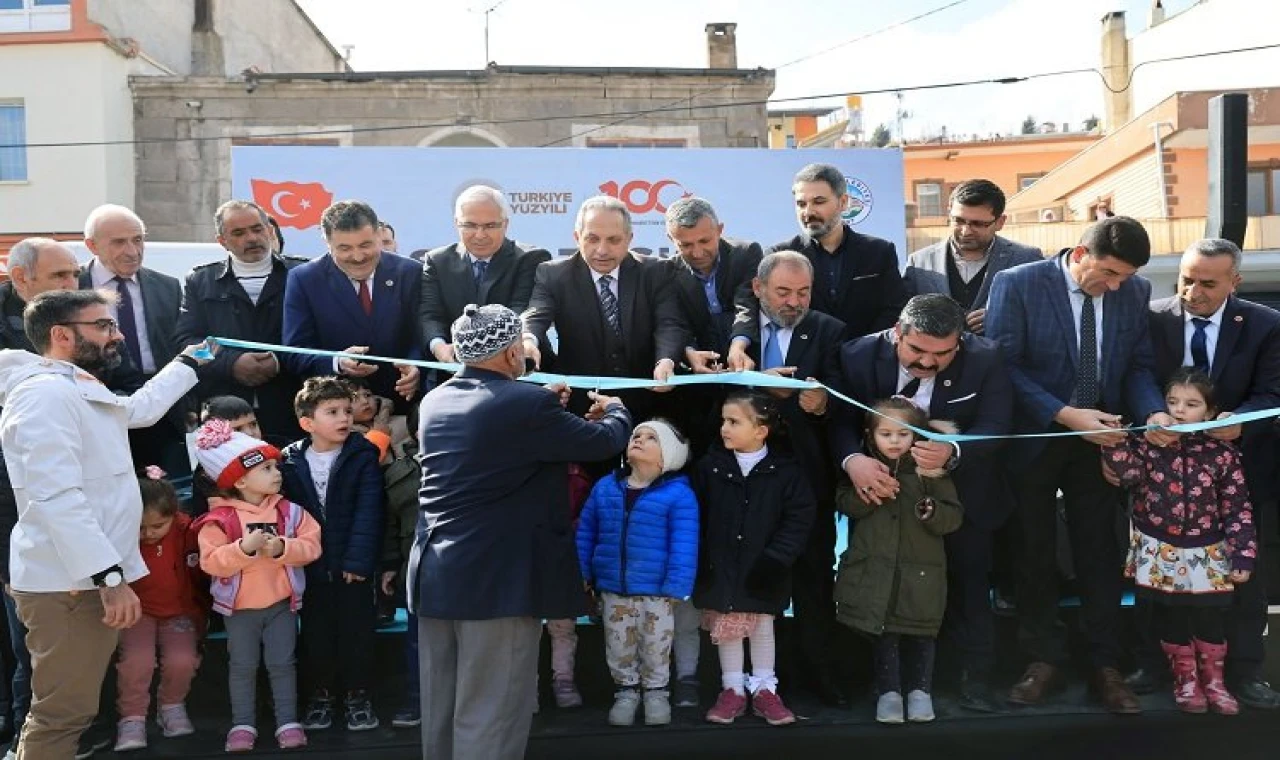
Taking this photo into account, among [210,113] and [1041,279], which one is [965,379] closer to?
[1041,279]

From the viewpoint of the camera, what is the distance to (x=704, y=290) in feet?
17.9

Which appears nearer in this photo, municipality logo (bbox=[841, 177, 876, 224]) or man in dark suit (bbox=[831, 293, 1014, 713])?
man in dark suit (bbox=[831, 293, 1014, 713])

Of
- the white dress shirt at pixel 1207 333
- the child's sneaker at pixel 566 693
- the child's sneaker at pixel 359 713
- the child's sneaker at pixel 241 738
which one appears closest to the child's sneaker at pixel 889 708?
the child's sneaker at pixel 566 693

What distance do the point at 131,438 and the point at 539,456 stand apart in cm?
227

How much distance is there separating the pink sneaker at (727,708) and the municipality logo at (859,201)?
7.59m

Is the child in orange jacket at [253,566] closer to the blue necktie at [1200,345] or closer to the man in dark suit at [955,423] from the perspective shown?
the man in dark suit at [955,423]

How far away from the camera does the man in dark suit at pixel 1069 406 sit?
4.98 metres

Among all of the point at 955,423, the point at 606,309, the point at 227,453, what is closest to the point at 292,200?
the point at 606,309

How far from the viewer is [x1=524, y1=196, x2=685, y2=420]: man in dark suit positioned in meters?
5.19

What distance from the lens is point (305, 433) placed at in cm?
543

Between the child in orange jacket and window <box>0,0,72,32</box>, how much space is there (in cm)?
2110

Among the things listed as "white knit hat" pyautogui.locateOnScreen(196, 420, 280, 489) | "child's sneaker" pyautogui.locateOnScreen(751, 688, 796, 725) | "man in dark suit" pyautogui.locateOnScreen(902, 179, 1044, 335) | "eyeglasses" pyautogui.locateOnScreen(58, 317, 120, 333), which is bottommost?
"child's sneaker" pyautogui.locateOnScreen(751, 688, 796, 725)

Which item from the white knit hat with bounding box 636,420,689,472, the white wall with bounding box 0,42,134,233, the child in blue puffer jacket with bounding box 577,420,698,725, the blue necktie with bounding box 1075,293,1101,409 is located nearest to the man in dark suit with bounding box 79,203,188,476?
the child in blue puffer jacket with bounding box 577,420,698,725

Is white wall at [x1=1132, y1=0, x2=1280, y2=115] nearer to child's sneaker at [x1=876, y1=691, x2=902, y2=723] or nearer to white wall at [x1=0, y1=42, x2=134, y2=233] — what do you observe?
white wall at [x1=0, y1=42, x2=134, y2=233]
